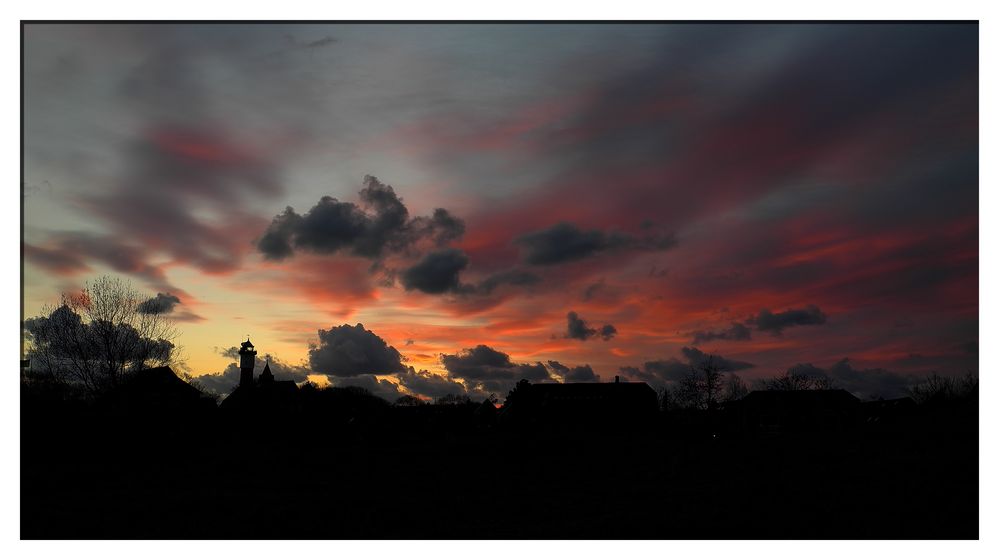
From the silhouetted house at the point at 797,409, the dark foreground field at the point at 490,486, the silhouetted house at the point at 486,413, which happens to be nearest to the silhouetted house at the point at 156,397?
the dark foreground field at the point at 490,486

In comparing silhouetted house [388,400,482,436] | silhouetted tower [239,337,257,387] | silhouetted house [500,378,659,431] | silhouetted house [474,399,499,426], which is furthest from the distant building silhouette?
silhouetted house [474,399,499,426]

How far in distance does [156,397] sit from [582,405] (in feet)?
186

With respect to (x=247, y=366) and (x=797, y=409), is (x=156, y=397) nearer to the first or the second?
(x=247, y=366)

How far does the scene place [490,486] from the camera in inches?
1168

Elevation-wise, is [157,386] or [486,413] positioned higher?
[157,386]

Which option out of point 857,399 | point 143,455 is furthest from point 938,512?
point 857,399

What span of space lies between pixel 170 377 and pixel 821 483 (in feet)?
214

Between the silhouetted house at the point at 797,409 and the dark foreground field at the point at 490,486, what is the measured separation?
53.5 meters

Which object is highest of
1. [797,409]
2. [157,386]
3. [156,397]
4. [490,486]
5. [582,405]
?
[157,386]

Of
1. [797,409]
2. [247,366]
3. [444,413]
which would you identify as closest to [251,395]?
[247,366]

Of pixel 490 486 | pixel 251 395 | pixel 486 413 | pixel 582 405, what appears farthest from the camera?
pixel 486 413

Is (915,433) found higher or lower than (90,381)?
lower

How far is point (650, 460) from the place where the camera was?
130ft
